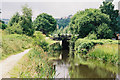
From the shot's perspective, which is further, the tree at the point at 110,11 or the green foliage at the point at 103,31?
the tree at the point at 110,11

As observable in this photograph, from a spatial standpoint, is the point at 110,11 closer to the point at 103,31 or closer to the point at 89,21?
the point at 103,31

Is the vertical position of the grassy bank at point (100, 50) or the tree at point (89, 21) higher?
the tree at point (89, 21)

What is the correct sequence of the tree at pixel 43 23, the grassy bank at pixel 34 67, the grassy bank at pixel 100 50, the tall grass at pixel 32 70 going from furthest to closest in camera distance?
1. the tree at pixel 43 23
2. the grassy bank at pixel 100 50
3. the grassy bank at pixel 34 67
4. the tall grass at pixel 32 70

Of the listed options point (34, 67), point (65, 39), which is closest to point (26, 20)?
point (65, 39)

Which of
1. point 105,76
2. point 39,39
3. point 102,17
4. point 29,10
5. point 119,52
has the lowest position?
point 105,76

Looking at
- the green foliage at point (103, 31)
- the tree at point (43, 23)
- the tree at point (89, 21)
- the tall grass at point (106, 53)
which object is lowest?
the tall grass at point (106, 53)

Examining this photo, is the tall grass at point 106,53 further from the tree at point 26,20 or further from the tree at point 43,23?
the tree at point 43,23

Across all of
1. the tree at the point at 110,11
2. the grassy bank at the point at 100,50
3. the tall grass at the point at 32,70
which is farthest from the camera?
the tree at the point at 110,11

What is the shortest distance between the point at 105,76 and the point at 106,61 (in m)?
3.22

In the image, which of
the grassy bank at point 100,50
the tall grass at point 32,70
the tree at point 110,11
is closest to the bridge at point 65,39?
the grassy bank at point 100,50

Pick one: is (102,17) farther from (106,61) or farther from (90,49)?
(106,61)

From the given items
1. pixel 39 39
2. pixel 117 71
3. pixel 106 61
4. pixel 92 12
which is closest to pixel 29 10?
pixel 92 12

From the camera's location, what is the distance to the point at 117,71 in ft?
30.0

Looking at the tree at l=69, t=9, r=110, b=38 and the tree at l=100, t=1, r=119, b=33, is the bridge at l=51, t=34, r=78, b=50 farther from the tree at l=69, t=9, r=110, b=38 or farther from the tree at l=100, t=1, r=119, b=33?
the tree at l=100, t=1, r=119, b=33
